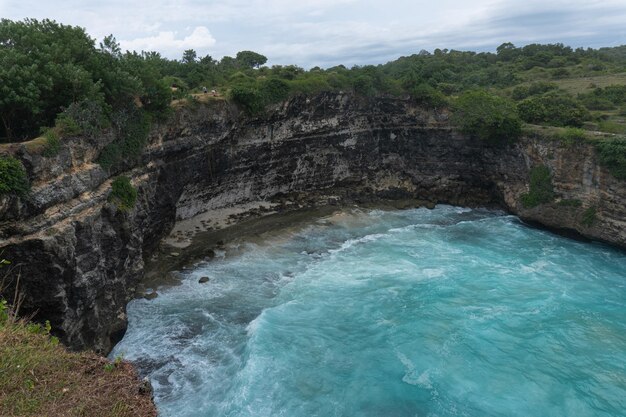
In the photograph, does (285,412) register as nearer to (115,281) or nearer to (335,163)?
(115,281)

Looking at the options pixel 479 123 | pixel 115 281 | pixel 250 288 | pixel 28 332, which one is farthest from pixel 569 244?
pixel 28 332

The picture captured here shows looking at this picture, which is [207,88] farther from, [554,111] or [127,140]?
[554,111]

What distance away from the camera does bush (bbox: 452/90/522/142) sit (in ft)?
132

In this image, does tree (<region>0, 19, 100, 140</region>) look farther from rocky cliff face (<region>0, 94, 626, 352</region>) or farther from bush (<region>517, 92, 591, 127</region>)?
bush (<region>517, 92, 591, 127</region>)

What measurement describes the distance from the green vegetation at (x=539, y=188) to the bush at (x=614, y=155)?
169 inches

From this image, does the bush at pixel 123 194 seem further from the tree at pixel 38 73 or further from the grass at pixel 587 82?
the grass at pixel 587 82

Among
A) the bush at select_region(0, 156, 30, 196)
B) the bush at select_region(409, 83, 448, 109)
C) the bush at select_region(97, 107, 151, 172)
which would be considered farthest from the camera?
the bush at select_region(409, 83, 448, 109)

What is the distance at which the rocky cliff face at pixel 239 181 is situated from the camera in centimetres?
1881

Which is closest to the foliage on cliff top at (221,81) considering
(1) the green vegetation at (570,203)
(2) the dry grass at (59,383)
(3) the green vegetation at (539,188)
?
(3) the green vegetation at (539,188)

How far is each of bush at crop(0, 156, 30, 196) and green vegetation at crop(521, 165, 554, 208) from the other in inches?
1430

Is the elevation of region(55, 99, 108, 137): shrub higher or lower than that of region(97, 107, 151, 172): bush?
higher

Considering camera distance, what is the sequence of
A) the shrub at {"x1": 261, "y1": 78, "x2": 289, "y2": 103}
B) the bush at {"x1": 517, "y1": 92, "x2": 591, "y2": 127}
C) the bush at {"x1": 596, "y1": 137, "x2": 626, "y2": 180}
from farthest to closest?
the bush at {"x1": 517, "y1": 92, "x2": 591, "y2": 127}, the shrub at {"x1": 261, "y1": 78, "x2": 289, "y2": 103}, the bush at {"x1": 596, "y1": 137, "x2": 626, "y2": 180}

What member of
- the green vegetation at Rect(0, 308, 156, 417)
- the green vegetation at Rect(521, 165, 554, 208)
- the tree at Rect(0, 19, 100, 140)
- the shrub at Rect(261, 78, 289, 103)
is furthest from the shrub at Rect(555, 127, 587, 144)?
the green vegetation at Rect(0, 308, 156, 417)

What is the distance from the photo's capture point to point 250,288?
2814 centimetres
